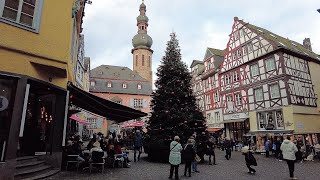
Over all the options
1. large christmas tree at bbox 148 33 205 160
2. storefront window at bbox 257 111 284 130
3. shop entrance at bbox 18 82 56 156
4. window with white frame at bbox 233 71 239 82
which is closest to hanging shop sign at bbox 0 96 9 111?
shop entrance at bbox 18 82 56 156

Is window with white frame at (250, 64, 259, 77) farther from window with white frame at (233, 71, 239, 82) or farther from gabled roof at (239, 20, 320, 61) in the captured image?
gabled roof at (239, 20, 320, 61)

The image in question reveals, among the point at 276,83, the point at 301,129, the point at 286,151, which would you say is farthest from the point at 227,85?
the point at 286,151

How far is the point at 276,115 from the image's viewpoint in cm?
2209

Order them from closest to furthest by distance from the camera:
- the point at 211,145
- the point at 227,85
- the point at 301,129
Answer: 1. the point at 211,145
2. the point at 301,129
3. the point at 227,85

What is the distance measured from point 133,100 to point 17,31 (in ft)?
137

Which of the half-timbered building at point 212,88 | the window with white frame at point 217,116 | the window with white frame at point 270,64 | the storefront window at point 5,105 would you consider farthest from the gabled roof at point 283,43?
the storefront window at point 5,105

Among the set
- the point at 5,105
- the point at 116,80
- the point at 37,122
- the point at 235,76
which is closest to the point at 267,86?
the point at 235,76

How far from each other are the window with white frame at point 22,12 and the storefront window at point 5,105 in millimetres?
1977

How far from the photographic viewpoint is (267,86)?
75.4 feet

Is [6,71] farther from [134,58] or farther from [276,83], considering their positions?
[134,58]

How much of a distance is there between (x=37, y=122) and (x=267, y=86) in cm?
2003

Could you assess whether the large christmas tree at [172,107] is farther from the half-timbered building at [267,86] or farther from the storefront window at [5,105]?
the half-timbered building at [267,86]

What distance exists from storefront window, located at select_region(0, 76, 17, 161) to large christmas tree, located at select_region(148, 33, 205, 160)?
27.5ft

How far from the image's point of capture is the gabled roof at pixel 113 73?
50419 mm
